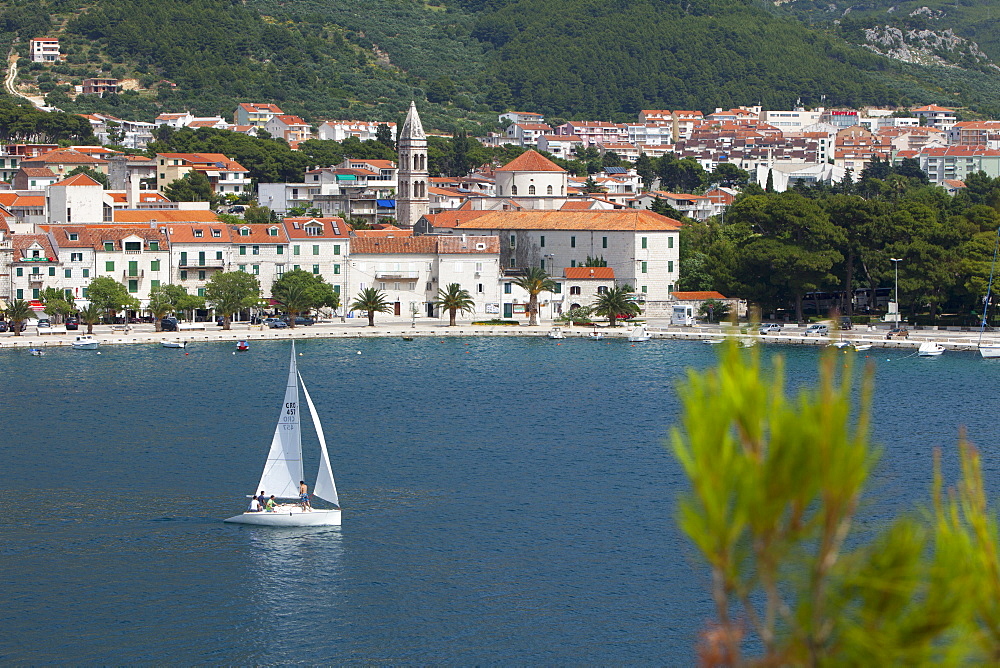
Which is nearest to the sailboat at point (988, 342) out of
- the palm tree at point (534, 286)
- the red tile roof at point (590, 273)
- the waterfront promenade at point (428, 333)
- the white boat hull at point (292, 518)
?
the waterfront promenade at point (428, 333)

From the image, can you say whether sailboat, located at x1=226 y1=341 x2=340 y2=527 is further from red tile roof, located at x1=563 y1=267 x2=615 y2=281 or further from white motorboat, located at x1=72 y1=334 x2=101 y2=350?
red tile roof, located at x1=563 y1=267 x2=615 y2=281

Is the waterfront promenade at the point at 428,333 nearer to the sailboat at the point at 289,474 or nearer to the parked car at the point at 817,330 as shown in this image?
the parked car at the point at 817,330

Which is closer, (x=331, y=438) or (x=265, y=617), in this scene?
(x=265, y=617)

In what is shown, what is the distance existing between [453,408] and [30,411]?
1379cm

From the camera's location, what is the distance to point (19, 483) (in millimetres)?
35406

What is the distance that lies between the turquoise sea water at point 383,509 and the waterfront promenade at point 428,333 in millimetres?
5361

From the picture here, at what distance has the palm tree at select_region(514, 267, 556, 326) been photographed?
71.6m

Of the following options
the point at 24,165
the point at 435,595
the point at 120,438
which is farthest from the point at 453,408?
the point at 24,165

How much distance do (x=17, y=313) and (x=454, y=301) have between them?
20594 mm

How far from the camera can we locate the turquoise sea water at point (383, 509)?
24391 millimetres

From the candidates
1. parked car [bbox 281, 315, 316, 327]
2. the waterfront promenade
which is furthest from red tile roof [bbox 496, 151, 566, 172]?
parked car [bbox 281, 315, 316, 327]

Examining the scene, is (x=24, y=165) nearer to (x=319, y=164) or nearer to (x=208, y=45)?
(x=319, y=164)

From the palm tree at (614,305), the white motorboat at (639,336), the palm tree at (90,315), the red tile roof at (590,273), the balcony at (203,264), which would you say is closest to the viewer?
the palm tree at (90,315)

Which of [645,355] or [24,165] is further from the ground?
[24,165]
